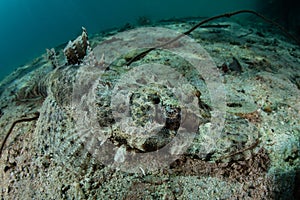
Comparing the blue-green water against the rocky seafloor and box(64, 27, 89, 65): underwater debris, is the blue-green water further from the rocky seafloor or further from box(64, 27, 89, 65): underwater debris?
the rocky seafloor

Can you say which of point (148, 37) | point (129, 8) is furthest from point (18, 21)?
point (148, 37)

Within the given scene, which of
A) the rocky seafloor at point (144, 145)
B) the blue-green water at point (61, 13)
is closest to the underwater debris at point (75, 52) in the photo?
the rocky seafloor at point (144, 145)

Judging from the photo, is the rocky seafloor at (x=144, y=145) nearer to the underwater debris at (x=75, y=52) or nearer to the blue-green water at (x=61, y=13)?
the underwater debris at (x=75, y=52)

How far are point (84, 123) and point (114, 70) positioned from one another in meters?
0.64

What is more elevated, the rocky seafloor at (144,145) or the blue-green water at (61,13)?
the blue-green water at (61,13)

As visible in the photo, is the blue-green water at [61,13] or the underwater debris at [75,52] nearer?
the underwater debris at [75,52]

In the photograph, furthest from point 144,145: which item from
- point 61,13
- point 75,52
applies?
point 61,13

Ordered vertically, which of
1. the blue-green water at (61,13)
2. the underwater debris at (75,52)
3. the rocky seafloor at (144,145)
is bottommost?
the rocky seafloor at (144,145)

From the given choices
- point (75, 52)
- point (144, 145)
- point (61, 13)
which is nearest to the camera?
point (144, 145)

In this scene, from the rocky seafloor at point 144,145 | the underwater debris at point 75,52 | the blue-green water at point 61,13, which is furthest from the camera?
the blue-green water at point 61,13

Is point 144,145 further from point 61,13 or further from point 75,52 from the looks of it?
point 61,13

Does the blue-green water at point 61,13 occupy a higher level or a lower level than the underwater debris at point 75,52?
higher

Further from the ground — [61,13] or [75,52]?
[61,13]

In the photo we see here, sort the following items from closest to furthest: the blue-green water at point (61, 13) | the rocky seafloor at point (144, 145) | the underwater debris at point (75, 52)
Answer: the rocky seafloor at point (144, 145), the underwater debris at point (75, 52), the blue-green water at point (61, 13)
